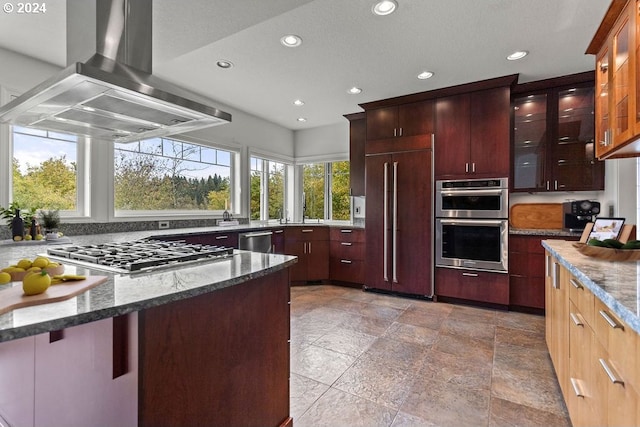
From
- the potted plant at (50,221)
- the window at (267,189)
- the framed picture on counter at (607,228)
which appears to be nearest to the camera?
the framed picture on counter at (607,228)

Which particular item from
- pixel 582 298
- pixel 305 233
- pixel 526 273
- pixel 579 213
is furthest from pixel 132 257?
pixel 579 213

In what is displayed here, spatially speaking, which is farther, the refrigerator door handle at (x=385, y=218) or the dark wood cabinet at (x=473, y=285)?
the refrigerator door handle at (x=385, y=218)

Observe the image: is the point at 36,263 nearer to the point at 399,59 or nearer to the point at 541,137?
the point at 399,59

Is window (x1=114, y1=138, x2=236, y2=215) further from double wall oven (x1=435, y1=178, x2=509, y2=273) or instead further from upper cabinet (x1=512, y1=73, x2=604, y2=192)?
upper cabinet (x1=512, y1=73, x2=604, y2=192)

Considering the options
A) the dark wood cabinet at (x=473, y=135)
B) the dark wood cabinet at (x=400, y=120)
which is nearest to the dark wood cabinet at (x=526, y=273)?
the dark wood cabinet at (x=473, y=135)

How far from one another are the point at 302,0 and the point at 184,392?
2113 mm

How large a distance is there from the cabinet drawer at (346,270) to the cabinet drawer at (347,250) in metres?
0.06

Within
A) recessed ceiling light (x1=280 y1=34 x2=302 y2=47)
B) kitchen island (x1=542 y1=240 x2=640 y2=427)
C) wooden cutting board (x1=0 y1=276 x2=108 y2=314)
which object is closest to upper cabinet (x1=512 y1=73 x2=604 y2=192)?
kitchen island (x1=542 y1=240 x2=640 y2=427)

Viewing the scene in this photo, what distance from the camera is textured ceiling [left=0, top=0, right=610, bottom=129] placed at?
84.5 inches

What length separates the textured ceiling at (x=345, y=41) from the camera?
2.15 m

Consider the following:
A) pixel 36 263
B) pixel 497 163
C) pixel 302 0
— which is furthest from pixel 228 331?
pixel 497 163

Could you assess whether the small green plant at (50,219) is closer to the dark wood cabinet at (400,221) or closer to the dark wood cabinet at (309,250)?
the dark wood cabinet at (309,250)

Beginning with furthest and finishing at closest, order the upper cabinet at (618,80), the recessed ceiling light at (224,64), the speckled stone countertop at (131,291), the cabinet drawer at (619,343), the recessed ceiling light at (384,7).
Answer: the recessed ceiling light at (224,64) < the recessed ceiling light at (384,7) < the upper cabinet at (618,80) < the cabinet drawer at (619,343) < the speckled stone countertop at (131,291)

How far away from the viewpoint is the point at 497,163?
3385 mm
